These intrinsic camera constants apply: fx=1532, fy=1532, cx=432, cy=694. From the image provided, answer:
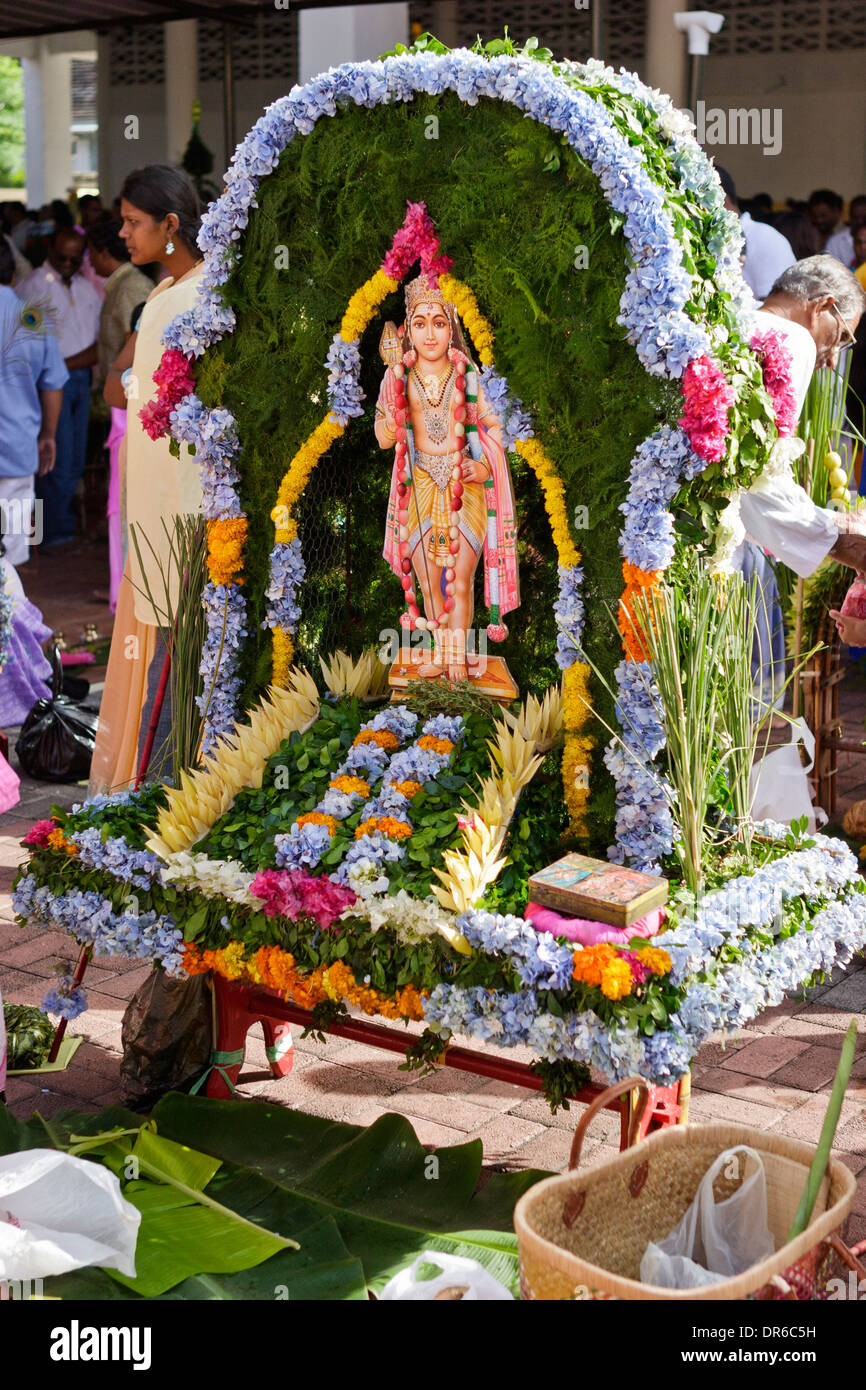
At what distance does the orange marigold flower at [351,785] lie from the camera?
3705mm

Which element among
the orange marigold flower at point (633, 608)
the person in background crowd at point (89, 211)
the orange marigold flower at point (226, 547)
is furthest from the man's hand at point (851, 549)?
the person in background crowd at point (89, 211)

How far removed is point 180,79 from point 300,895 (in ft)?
48.6

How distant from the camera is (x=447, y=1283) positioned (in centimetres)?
273

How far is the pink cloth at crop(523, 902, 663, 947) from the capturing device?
3.14 meters

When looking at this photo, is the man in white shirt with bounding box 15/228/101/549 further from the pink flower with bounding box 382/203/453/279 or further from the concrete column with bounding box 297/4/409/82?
the pink flower with bounding box 382/203/453/279

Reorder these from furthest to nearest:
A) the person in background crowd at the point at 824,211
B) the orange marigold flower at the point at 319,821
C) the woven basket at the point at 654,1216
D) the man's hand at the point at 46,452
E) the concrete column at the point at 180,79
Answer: the concrete column at the point at 180,79 < the person in background crowd at the point at 824,211 < the man's hand at the point at 46,452 < the orange marigold flower at the point at 319,821 < the woven basket at the point at 654,1216

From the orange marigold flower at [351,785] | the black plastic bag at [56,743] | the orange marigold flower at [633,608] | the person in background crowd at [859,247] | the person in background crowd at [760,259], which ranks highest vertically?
the person in background crowd at [859,247]

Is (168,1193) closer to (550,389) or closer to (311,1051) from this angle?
(311,1051)

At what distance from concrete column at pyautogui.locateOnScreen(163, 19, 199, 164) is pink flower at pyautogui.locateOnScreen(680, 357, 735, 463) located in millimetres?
14066

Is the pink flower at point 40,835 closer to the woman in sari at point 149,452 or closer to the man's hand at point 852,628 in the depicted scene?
the woman in sari at point 149,452

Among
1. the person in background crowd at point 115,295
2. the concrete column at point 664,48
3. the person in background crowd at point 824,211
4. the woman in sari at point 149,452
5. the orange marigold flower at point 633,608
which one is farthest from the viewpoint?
the concrete column at point 664,48

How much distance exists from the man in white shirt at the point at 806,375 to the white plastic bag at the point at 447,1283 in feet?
6.00

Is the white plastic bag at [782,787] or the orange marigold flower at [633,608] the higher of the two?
the orange marigold flower at [633,608]

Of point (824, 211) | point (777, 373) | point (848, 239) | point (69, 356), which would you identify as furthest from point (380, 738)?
point (824, 211)
